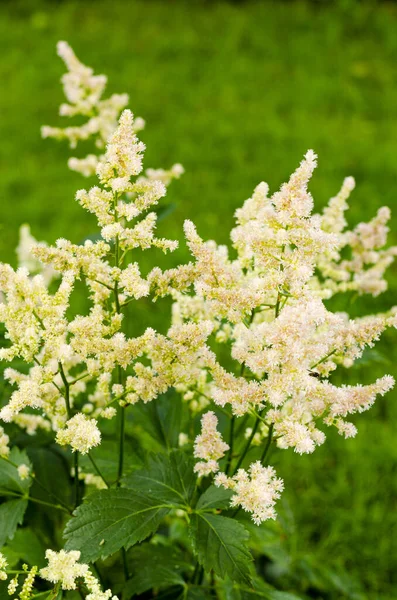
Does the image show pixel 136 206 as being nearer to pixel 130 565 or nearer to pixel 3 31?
pixel 130 565

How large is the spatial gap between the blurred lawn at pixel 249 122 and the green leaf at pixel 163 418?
1616mm

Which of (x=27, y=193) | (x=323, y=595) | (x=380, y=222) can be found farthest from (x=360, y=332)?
(x=27, y=193)

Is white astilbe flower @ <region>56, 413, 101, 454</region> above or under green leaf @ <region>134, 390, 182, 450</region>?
under

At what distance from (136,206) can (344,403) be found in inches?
25.5

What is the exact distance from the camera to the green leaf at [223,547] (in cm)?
164

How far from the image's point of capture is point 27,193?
6.61 metres

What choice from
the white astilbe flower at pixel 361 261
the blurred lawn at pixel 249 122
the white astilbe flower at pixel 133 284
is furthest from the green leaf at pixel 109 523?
the blurred lawn at pixel 249 122

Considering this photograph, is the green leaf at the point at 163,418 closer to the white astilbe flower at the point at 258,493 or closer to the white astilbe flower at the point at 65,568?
the white astilbe flower at the point at 258,493

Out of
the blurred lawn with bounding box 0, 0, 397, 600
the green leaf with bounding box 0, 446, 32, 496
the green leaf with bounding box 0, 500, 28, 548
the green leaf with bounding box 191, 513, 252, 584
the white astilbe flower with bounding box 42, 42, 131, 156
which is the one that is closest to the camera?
the green leaf with bounding box 191, 513, 252, 584

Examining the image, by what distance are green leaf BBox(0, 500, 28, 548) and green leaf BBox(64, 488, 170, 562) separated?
0.92 feet

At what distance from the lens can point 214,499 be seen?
1.81 m

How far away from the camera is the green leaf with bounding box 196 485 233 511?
5.89 feet

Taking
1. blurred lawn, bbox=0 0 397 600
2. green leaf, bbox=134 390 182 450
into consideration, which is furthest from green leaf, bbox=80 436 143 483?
blurred lawn, bbox=0 0 397 600

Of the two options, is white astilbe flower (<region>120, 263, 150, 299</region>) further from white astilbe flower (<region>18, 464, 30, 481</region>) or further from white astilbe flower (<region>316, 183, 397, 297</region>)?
white astilbe flower (<region>316, 183, 397, 297</region>)
